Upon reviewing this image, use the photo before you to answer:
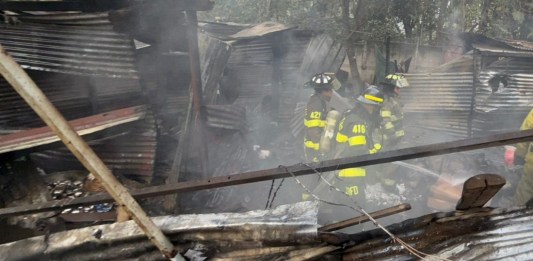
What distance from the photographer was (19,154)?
410 centimetres

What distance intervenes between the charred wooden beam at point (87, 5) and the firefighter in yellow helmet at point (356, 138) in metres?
2.70

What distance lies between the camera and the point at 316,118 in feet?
20.3

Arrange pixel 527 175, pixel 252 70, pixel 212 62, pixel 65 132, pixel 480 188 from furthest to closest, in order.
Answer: pixel 252 70 → pixel 212 62 → pixel 527 175 → pixel 480 188 → pixel 65 132

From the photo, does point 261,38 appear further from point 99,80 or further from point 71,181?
point 71,181

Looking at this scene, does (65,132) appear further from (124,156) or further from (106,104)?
(106,104)

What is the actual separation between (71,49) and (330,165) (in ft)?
13.9

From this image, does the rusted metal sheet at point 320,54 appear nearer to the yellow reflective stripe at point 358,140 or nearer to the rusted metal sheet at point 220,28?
the rusted metal sheet at point 220,28

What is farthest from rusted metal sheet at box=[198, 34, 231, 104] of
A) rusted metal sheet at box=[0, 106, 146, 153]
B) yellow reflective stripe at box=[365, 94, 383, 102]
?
yellow reflective stripe at box=[365, 94, 383, 102]

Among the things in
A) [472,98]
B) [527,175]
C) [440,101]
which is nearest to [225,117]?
[527,175]

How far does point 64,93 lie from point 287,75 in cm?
749

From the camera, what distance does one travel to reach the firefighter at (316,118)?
6.14 metres

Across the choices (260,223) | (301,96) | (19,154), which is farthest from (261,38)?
(260,223)

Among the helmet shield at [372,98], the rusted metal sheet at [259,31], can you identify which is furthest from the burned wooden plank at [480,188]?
the rusted metal sheet at [259,31]

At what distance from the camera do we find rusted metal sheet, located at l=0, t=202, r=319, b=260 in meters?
1.95
